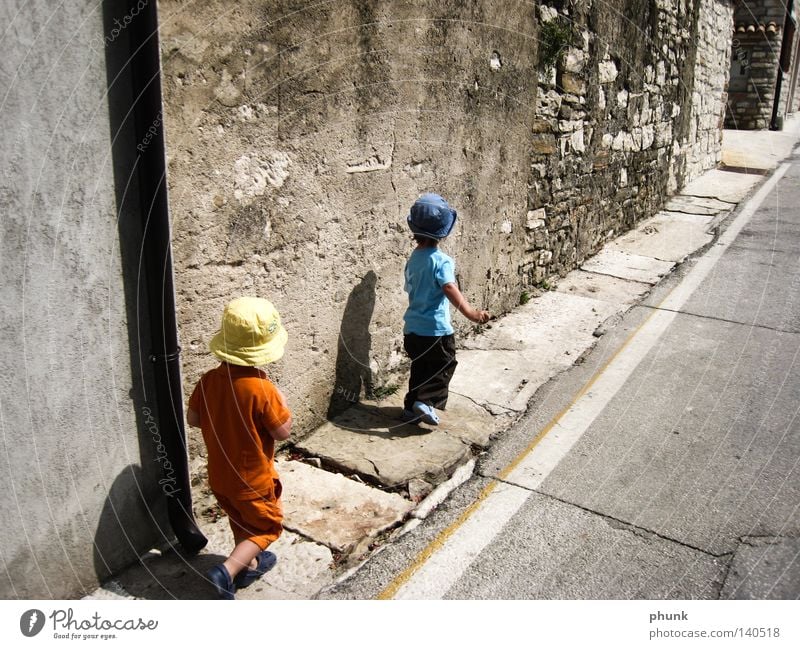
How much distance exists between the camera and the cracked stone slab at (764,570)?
2828 millimetres

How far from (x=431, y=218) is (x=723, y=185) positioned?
9628 millimetres

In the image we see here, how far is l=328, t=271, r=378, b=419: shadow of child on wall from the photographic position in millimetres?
4160

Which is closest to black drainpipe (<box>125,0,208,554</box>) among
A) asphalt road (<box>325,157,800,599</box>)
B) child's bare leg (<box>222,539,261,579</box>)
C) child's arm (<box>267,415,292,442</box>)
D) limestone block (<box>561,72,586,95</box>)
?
child's bare leg (<box>222,539,261,579</box>)

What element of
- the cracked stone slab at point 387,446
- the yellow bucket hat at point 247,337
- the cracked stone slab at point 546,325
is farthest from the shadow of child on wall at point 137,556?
the cracked stone slab at point 546,325

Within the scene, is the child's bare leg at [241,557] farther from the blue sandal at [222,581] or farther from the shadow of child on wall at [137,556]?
the shadow of child on wall at [137,556]

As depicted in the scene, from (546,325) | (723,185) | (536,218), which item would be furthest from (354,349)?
(723,185)

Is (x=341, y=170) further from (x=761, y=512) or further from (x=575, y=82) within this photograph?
(x=575, y=82)

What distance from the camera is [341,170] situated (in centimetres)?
388

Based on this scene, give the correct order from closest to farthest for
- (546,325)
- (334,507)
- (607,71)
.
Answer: (334,507)
(546,325)
(607,71)

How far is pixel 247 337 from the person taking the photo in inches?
105

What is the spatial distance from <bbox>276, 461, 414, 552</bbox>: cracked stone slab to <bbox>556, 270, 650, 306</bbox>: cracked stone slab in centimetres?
Answer: 375

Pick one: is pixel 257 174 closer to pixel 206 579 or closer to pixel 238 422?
pixel 238 422

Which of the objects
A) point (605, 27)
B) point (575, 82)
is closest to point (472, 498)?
point (575, 82)

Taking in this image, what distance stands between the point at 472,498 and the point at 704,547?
1076 millimetres
